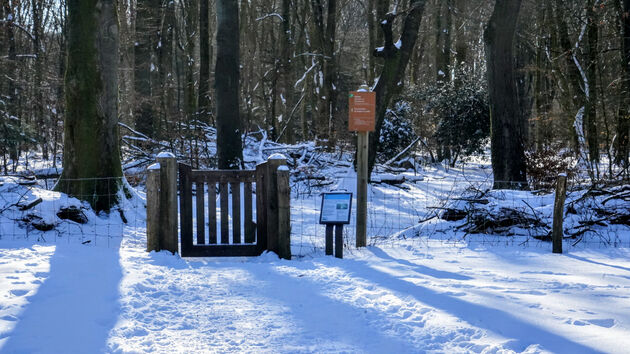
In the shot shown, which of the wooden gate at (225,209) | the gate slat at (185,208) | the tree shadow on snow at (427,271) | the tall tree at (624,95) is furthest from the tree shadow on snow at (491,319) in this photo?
the tall tree at (624,95)

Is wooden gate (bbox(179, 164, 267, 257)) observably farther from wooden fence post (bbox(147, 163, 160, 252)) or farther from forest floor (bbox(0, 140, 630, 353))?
wooden fence post (bbox(147, 163, 160, 252))

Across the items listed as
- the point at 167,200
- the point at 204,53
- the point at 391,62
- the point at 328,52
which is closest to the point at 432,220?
the point at 167,200

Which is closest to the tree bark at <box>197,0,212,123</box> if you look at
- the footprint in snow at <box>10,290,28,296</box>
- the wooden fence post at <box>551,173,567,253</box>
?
the wooden fence post at <box>551,173,567,253</box>

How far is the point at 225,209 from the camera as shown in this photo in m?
7.13

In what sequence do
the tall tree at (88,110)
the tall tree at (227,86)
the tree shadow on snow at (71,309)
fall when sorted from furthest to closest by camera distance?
the tall tree at (227,86) < the tall tree at (88,110) < the tree shadow on snow at (71,309)

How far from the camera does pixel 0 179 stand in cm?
869

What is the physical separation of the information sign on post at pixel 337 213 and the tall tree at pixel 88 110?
430 centimetres

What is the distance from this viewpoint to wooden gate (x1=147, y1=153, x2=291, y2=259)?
6930 mm

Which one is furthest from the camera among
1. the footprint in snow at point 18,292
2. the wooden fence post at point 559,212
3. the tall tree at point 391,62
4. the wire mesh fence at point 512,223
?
the tall tree at point 391,62

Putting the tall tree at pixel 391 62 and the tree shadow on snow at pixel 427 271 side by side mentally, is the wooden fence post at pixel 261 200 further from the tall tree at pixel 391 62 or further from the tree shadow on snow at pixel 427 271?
the tall tree at pixel 391 62

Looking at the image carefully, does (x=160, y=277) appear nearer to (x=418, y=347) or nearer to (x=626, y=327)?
(x=418, y=347)

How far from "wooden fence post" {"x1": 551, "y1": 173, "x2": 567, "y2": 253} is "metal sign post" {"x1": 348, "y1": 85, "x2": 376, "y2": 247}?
8.52ft

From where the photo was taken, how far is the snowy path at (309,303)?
4059 millimetres

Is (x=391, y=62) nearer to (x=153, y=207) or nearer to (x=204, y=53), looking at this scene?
(x=204, y=53)
